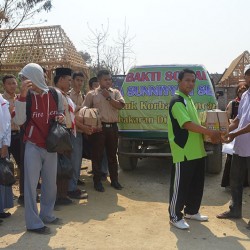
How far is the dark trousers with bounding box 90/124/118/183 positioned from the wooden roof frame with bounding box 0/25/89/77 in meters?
4.53

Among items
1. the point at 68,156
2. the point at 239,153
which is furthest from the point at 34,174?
the point at 239,153

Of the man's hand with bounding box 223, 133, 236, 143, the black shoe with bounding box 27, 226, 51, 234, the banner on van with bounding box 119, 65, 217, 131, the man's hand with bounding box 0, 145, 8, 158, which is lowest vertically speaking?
the black shoe with bounding box 27, 226, 51, 234

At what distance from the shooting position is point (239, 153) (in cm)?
471

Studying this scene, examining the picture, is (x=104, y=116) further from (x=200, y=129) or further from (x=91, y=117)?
(x=200, y=129)

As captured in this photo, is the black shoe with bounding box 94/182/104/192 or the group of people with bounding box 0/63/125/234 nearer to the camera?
the group of people with bounding box 0/63/125/234

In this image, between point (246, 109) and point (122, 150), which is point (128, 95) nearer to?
point (122, 150)

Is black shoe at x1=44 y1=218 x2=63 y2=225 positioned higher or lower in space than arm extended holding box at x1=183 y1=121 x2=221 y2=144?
lower

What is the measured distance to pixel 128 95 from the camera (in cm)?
680

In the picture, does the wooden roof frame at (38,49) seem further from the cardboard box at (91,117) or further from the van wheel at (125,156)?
the cardboard box at (91,117)

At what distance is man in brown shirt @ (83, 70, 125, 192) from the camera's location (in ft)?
19.7

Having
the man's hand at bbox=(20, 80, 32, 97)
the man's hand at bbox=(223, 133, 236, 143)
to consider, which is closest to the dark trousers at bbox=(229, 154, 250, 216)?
the man's hand at bbox=(223, 133, 236, 143)

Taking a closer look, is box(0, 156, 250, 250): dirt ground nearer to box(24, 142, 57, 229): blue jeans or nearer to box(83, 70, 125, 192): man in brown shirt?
box(24, 142, 57, 229): blue jeans

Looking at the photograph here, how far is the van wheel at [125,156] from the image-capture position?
6.94 meters

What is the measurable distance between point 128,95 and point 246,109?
8.51 ft
